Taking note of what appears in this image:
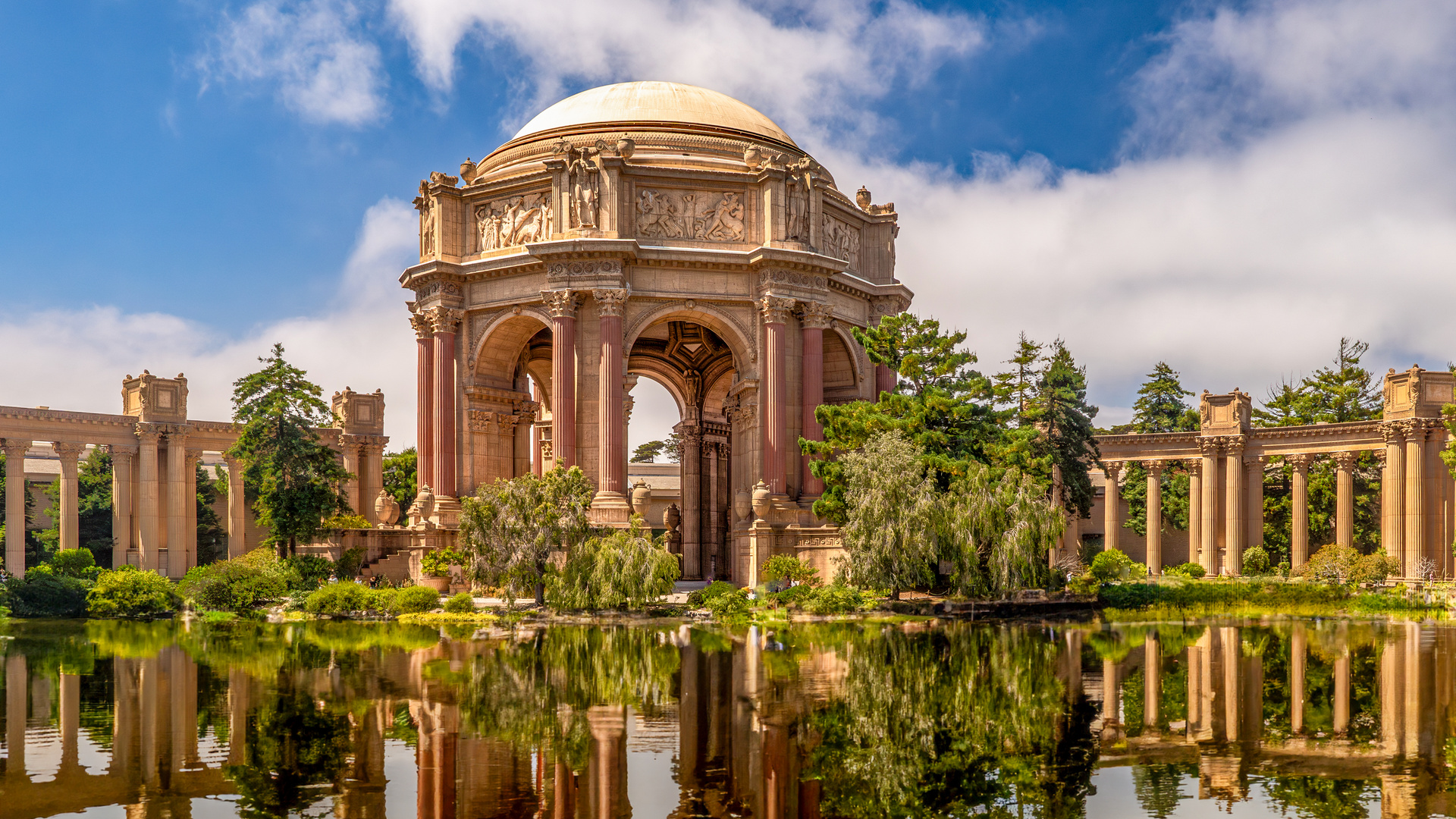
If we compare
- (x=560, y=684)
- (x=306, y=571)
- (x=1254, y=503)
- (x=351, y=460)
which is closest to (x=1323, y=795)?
(x=560, y=684)

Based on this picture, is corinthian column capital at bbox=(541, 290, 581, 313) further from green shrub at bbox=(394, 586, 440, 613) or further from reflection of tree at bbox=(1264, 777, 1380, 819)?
reflection of tree at bbox=(1264, 777, 1380, 819)

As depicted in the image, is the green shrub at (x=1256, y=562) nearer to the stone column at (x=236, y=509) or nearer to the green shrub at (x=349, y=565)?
the green shrub at (x=349, y=565)

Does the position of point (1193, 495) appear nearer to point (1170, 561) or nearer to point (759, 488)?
point (1170, 561)

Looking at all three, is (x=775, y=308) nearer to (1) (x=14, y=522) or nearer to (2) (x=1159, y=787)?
(2) (x=1159, y=787)

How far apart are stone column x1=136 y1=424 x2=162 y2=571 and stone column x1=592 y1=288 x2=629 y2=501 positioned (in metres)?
24.4

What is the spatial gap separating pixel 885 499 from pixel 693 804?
22.2 meters

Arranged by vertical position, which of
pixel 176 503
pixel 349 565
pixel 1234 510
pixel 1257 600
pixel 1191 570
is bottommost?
pixel 1191 570

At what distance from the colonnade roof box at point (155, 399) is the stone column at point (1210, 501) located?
156 ft

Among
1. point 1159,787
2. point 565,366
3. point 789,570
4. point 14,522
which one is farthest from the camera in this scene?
point 14,522

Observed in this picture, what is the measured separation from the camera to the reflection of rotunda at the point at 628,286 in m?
40.9

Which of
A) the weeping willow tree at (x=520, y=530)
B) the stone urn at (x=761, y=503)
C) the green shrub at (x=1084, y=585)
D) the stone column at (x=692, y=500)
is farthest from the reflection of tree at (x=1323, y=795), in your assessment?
the stone column at (x=692, y=500)

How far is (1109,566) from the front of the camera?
43531 millimetres

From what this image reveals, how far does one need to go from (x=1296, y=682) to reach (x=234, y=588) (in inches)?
1199

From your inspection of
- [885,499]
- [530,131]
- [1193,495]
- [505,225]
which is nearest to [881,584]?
[885,499]
